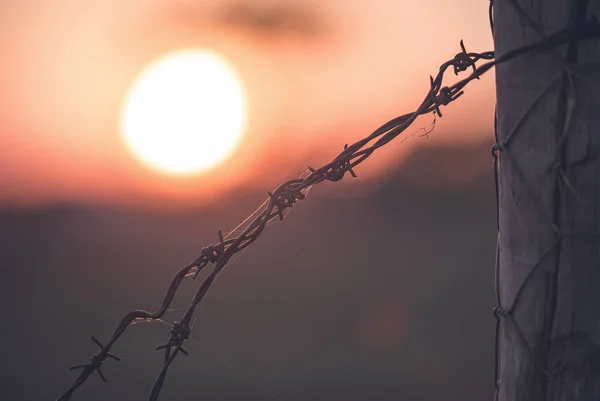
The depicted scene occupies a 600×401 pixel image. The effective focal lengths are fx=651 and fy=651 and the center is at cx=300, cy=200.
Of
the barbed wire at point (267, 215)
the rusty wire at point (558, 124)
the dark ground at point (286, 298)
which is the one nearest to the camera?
the rusty wire at point (558, 124)

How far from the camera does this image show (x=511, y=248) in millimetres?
1635

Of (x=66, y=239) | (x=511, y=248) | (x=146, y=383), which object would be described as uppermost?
(x=66, y=239)

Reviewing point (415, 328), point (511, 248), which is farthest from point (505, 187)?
point (415, 328)

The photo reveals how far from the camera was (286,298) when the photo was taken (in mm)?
16031

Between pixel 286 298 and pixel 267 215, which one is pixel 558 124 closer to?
pixel 267 215

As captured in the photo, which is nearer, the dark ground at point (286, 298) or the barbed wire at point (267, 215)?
the barbed wire at point (267, 215)

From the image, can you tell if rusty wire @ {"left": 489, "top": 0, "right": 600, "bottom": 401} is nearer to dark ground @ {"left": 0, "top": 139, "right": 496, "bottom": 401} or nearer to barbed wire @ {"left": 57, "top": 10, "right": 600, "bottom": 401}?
barbed wire @ {"left": 57, "top": 10, "right": 600, "bottom": 401}

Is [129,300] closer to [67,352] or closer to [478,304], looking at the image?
[67,352]

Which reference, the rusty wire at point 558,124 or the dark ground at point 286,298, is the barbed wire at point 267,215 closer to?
the rusty wire at point 558,124

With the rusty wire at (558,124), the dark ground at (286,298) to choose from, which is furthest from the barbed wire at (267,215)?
the dark ground at (286,298)

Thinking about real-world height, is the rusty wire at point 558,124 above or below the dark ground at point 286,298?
below

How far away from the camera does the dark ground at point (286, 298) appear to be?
1109 centimetres

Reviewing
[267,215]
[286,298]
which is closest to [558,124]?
[267,215]

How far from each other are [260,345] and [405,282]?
5.88 m
